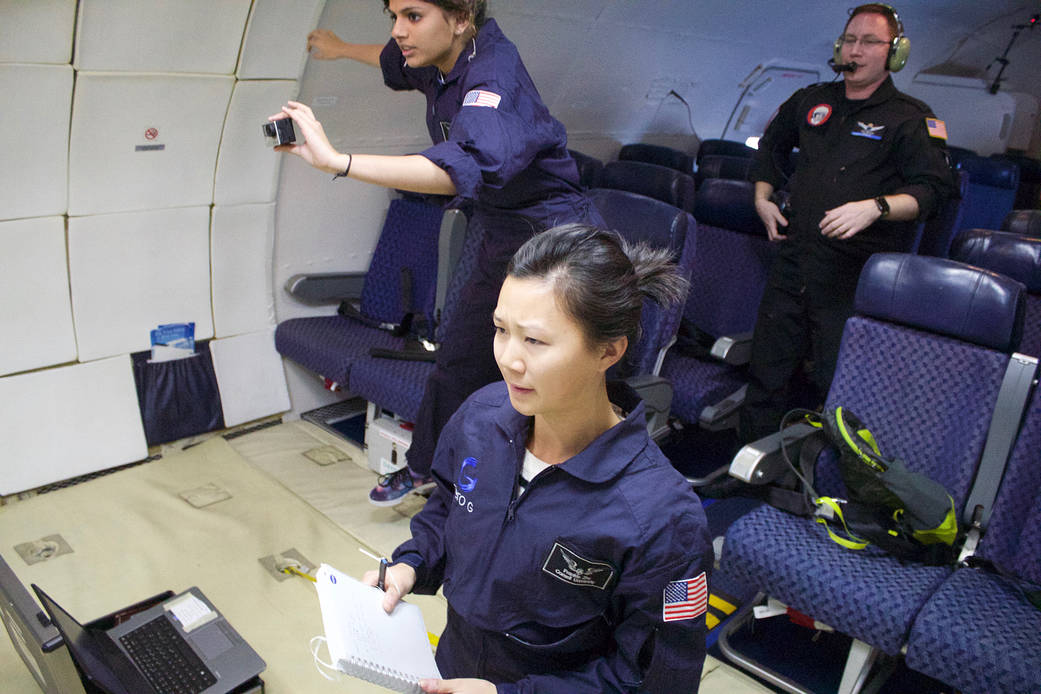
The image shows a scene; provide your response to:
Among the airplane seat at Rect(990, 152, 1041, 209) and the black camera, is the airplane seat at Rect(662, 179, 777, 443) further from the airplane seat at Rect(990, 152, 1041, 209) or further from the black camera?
the airplane seat at Rect(990, 152, 1041, 209)

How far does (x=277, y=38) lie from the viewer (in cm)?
338

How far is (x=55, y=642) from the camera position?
165 centimetres

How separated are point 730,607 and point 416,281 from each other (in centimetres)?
219

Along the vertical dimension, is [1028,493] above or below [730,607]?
above

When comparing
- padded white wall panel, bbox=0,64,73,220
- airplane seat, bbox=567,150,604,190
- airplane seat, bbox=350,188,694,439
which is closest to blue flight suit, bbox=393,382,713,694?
airplane seat, bbox=350,188,694,439

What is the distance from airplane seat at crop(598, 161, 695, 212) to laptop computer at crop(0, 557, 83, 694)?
2933 mm

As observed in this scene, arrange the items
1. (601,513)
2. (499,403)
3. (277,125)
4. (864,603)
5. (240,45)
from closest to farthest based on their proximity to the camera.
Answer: (601,513), (499,403), (277,125), (864,603), (240,45)

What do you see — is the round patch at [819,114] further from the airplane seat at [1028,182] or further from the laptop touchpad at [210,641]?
the airplane seat at [1028,182]

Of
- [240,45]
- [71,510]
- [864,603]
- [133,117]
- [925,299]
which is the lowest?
[71,510]

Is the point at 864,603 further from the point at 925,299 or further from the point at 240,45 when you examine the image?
the point at 240,45

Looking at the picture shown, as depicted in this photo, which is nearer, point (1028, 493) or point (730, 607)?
point (1028, 493)

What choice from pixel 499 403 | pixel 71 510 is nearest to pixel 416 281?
pixel 71 510

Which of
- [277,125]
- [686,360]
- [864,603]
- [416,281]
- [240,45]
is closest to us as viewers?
[277,125]

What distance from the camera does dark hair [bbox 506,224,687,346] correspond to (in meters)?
1.36
